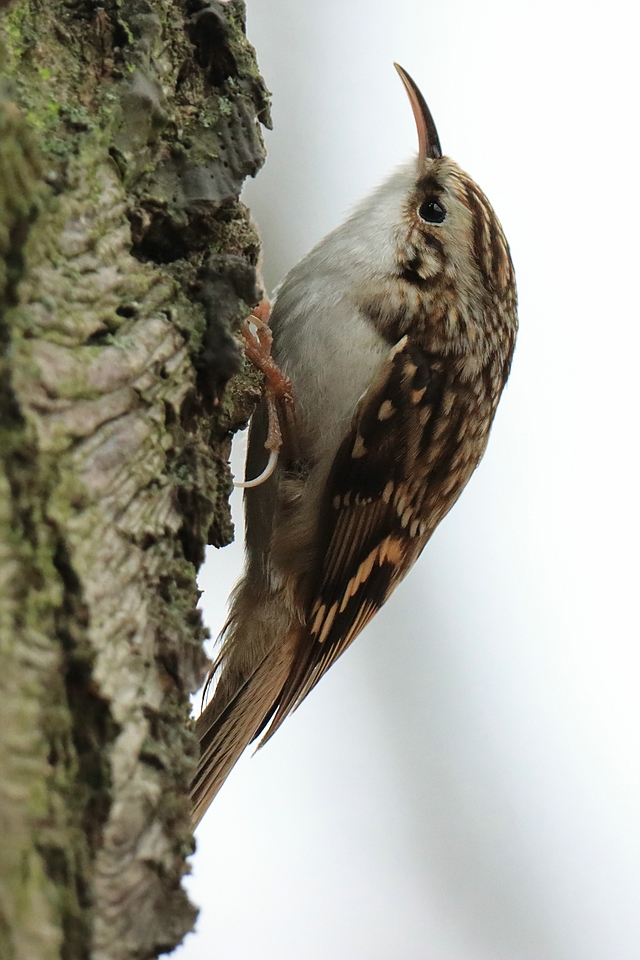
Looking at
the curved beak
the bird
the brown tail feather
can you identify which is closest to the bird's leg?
the bird

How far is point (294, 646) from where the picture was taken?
5.14 ft

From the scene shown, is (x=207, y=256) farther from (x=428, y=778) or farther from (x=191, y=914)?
(x=428, y=778)

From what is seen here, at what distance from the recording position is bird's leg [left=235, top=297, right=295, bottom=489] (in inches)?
53.7

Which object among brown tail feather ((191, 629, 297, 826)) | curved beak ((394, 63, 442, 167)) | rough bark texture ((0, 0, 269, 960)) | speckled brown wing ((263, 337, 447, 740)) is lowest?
brown tail feather ((191, 629, 297, 826))

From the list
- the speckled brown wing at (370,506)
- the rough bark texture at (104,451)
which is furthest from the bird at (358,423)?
the rough bark texture at (104,451)

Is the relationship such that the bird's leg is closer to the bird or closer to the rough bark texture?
the bird

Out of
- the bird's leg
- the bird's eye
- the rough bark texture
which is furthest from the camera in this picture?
the bird's eye

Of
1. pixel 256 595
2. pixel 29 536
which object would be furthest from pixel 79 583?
pixel 256 595

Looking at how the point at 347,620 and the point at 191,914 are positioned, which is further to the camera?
the point at 347,620

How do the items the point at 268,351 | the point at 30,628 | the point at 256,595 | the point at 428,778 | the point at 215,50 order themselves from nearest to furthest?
1. the point at 30,628
2. the point at 215,50
3. the point at 268,351
4. the point at 256,595
5. the point at 428,778

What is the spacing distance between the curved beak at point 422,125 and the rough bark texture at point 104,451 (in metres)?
0.74

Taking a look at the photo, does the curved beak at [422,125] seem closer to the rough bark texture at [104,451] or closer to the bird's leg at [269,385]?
the bird's leg at [269,385]

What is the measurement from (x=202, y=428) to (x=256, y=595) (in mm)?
654

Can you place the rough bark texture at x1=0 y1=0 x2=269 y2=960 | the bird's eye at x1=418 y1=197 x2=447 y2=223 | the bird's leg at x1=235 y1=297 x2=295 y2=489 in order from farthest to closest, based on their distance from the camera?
1. the bird's eye at x1=418 y1=197 x2=447 y2=223
2. the bird's leg at x1=235 y1=297 x2=295 y2=489
3. the rough bark texture at x1=0 y1=0 x2=269 y2=960
